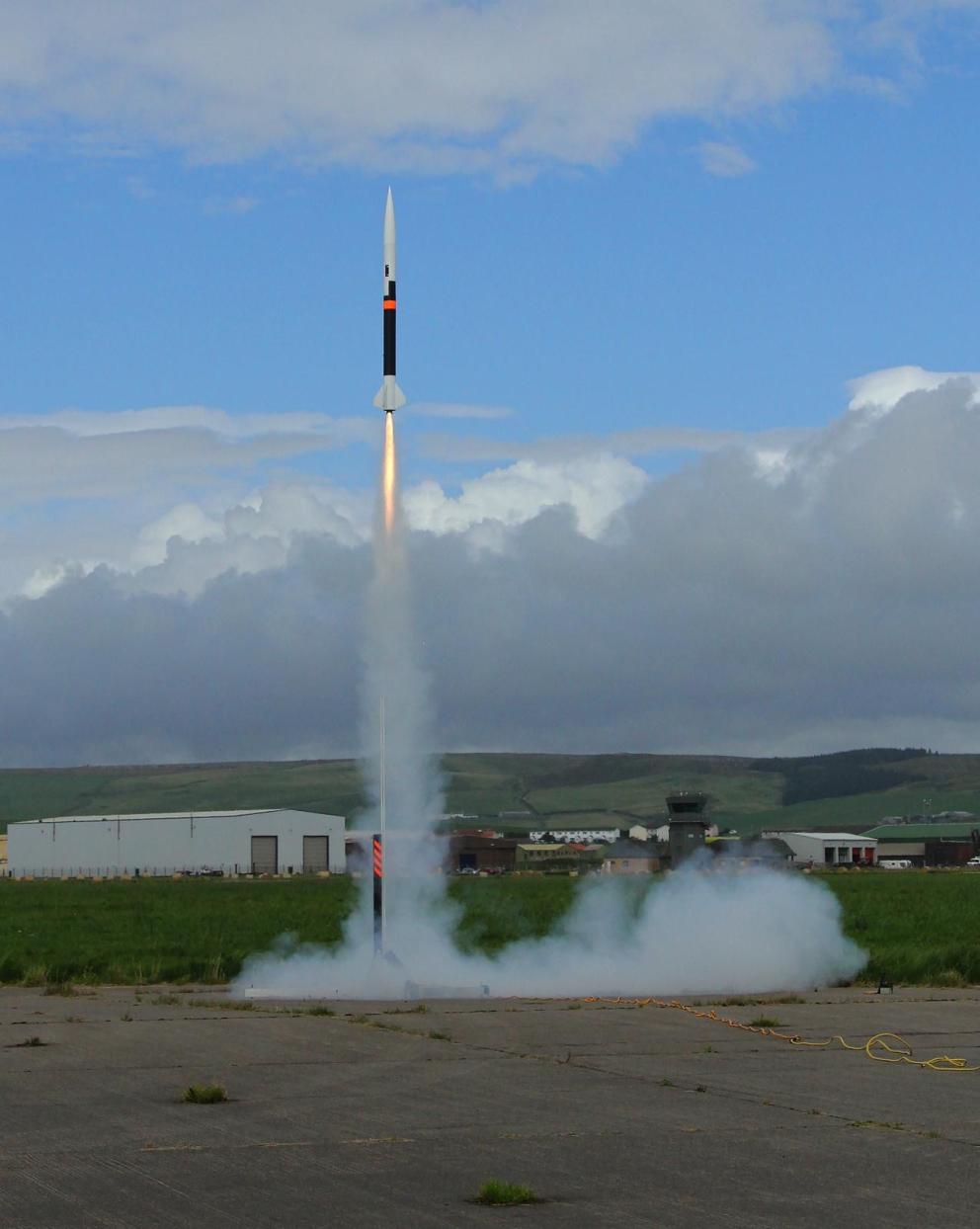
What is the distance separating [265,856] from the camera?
137m

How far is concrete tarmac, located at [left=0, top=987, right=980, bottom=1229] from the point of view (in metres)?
12.4

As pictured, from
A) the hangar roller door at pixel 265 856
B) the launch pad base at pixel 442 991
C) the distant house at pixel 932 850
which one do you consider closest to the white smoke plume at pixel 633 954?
the launch pad base at pixel 442 991

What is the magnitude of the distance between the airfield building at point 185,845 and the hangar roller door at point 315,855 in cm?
8

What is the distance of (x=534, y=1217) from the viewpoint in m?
12.0

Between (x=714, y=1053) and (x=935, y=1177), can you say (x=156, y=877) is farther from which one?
(x=935, y=1177)

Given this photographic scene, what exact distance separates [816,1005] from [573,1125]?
1441 centimetres

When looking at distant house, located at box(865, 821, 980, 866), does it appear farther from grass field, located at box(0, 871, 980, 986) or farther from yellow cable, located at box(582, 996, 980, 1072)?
yellow cable, located at box(582, 996, 980, 1072)

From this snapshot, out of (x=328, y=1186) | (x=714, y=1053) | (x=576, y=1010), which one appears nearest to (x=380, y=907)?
(x=576, y=1010)

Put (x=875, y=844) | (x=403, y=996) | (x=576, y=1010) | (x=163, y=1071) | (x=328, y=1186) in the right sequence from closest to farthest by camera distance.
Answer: (x=328, y=1186)
(x=163, y=1071)
(x=576, y=1010)
(x=403, y=996)
(x=875, y=844)

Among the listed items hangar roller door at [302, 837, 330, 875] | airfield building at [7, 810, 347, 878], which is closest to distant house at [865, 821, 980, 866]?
hangar roller door at [302, 837, 330, 875]

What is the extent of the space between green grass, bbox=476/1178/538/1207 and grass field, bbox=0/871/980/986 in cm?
2338

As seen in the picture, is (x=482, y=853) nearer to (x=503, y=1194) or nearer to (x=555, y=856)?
(x=555, y=856)

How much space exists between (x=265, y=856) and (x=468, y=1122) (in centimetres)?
12246

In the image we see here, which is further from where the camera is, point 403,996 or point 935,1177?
point 403,996
